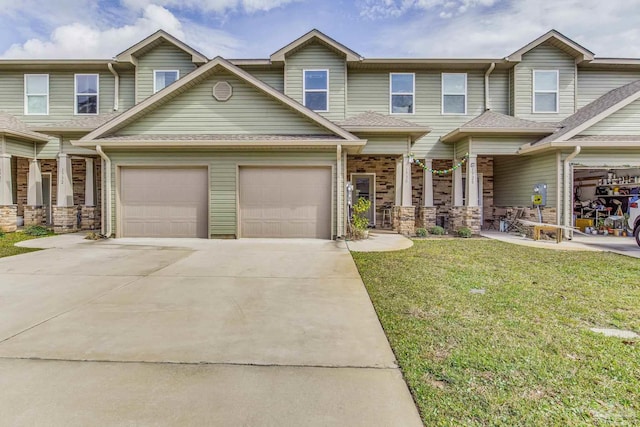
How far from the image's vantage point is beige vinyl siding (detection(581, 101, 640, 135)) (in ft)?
37.6

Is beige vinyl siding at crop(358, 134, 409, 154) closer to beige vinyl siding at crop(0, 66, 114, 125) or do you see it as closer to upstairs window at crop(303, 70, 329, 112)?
upstairs window at crop(303, 70, 329, 112)

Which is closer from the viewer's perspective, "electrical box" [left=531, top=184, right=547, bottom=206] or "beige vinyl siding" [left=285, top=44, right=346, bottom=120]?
"electrical box" [left=531, top=184, right=547, bottom=206]

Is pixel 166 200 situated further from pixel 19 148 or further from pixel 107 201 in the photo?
pixel 19 148

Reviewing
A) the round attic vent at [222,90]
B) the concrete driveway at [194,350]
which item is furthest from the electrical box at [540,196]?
the round attic vent at [222,90]

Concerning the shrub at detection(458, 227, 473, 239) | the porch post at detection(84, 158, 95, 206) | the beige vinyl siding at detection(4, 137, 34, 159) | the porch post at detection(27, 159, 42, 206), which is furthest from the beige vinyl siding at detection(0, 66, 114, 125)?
the shrub at detection(458, 227, 473, 239)

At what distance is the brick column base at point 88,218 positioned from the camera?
1391cm

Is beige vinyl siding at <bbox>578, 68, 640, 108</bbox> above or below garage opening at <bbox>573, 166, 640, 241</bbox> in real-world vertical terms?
above

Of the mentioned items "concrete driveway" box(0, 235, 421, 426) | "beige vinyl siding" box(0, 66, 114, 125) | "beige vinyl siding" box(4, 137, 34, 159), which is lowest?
"concrete driveway" box(0, 235, 421, 426)

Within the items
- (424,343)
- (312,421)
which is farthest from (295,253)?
(312,421)

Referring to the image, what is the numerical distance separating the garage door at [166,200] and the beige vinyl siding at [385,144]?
5.68 m

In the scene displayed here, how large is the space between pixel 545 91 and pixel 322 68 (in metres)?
8.99

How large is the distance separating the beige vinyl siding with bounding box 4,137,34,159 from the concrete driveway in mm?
9178

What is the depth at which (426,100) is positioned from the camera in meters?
14.0

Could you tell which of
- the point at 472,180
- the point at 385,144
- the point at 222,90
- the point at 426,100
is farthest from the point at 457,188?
the point at 222,90
